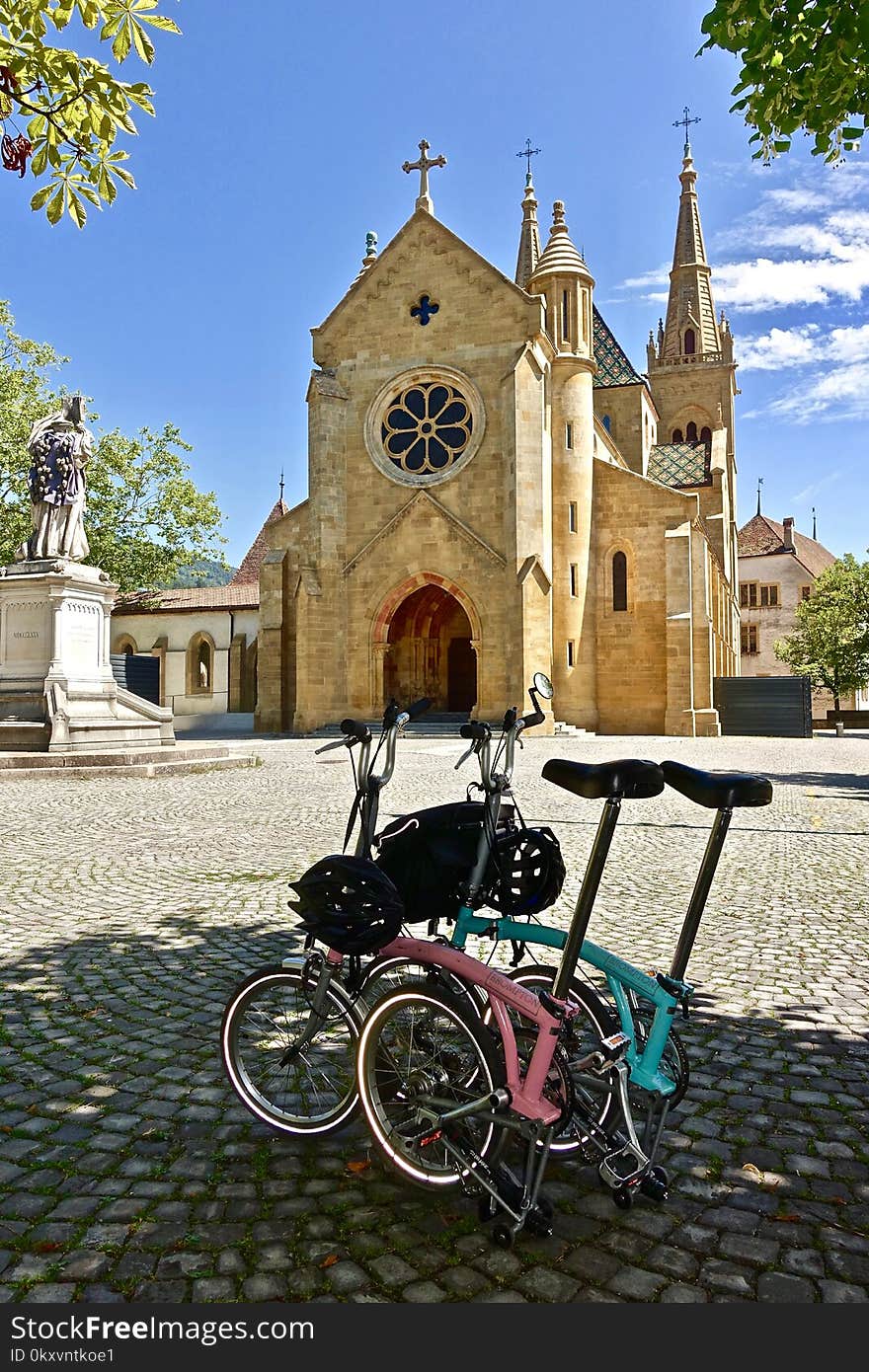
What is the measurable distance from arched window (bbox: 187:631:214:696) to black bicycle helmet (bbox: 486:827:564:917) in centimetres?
3674

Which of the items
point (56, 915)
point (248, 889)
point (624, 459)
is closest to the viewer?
point (56, 915)

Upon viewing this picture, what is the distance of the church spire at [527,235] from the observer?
146 ft

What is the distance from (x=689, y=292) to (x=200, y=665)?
34144mm

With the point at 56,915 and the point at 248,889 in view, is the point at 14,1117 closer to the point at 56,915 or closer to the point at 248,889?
the point at 56,915

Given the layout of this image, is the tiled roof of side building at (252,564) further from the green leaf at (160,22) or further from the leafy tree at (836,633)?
the green leaf at (160,22)

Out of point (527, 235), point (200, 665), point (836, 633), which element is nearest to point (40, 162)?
point (200, 665)

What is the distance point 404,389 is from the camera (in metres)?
28.1

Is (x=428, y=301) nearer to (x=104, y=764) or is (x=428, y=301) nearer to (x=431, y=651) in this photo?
(x=431, y=651)

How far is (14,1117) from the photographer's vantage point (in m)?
2.91

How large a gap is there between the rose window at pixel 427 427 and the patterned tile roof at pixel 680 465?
48.0ft

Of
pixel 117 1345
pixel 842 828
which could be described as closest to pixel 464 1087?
pixel 117 1345

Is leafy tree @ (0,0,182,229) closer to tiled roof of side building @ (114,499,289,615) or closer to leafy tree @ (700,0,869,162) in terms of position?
leafy tree @ (700,0,869,162)

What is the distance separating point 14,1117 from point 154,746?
1355 cm

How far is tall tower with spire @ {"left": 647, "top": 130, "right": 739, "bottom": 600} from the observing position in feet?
157
